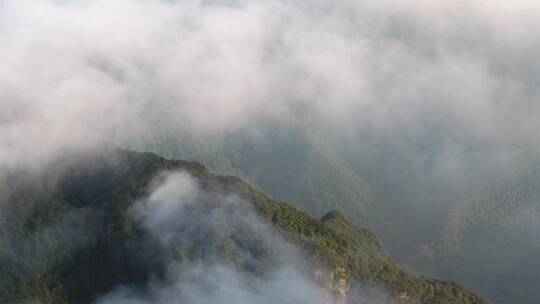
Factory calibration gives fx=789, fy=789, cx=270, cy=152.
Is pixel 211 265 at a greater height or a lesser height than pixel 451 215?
lesser

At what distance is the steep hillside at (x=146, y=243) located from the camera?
362 feet

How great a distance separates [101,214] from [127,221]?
8.79 m

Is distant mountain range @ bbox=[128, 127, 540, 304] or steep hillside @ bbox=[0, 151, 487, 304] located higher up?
distant mountain range @ bbox=[128, 127, 540, 304]

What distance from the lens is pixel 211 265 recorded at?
10775cm

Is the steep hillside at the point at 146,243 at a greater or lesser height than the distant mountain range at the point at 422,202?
lesser

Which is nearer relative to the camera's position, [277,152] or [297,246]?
[297,246]

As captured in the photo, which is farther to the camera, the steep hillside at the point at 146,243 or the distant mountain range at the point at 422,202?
the distant mountain range at the point at 422,202

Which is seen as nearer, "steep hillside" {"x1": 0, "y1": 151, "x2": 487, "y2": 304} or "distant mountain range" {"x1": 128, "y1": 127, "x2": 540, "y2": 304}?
"steep hillside" {"x1": 0, "y1": 151, "x2": 487, "y2": 304}

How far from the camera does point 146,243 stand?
378 ft

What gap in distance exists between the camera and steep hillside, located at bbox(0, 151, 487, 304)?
4343 inches

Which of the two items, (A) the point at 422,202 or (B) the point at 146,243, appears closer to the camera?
(B) the point at 146,243

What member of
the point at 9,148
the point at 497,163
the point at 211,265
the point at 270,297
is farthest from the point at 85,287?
the point at 497,163

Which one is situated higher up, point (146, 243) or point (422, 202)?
point (422, 202)

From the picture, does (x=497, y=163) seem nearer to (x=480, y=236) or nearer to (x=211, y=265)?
(x=480, y=236)
